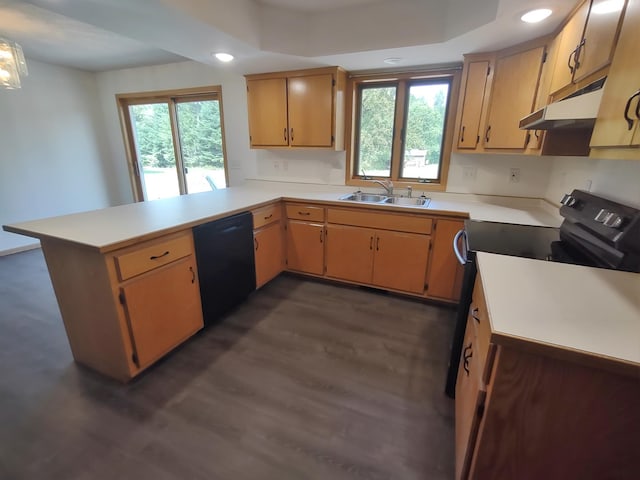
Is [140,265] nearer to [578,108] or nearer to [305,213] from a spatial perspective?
[305,213]

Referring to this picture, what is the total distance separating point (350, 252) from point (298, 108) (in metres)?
1.50

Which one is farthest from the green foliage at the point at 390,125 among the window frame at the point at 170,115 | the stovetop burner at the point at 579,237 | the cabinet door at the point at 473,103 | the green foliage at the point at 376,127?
the window frame at the point at 170,115

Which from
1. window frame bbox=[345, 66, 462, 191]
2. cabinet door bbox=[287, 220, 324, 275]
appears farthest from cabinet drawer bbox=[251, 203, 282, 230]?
window frame bbox=[345, 66, 462, 191]

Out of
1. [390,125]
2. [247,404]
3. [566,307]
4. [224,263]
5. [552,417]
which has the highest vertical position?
[390,125]

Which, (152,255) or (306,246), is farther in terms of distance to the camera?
(306,246)

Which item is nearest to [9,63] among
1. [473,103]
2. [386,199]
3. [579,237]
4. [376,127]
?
[376,127]

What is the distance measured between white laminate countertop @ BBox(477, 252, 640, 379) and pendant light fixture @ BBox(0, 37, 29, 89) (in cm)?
387

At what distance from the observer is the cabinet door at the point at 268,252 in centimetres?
270

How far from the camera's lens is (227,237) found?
7.44 ft

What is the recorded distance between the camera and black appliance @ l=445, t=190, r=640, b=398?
1116 millimetres

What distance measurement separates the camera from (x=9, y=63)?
2.47 m

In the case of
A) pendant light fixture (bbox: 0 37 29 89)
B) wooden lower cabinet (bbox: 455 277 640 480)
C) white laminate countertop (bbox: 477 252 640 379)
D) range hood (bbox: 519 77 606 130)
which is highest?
pendant light fixture (bbox: 0 37 29 89)

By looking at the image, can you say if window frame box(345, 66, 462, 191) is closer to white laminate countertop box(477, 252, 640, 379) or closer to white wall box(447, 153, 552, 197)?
white wall box(447, 153, 552, 197)

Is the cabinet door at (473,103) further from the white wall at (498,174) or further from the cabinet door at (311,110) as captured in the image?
the cabinet door at (311,110)
